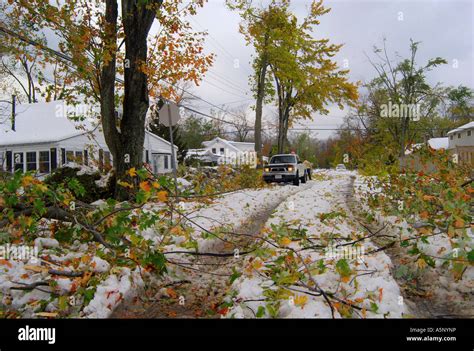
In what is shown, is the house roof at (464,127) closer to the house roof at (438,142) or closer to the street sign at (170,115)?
the house roof at (438,142)

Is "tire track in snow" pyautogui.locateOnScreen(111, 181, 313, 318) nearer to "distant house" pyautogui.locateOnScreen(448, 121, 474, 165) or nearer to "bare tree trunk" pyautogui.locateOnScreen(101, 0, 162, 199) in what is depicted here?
"distant house" pyautogui.locateOnScreen(448, 121, 474, 165)

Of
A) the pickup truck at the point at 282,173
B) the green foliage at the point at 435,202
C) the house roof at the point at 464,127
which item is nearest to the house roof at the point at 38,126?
the pickup truck at the point at 282,173

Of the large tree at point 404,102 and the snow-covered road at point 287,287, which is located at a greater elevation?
the large tree at point 404,102

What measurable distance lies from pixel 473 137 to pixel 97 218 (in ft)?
27.5

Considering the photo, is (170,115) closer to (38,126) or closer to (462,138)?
(462,138)

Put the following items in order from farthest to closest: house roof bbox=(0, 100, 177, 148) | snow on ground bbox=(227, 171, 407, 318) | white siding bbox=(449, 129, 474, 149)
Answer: house roof bbox=(0, 100, 177, 148) → white siding bbox=(449, 129, 474, 149) → snow on ground bbox=(227, 171, 407, 318)

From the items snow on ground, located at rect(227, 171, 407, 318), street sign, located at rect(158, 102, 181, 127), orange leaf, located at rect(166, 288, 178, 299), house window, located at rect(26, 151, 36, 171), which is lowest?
orange leaf, located at rect(166, 288, 178, 299)

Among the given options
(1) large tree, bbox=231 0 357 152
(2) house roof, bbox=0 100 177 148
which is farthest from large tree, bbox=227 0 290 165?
(2) house roof, bbox=0 100 177 148

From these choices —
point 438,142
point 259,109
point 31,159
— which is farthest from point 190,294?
point 259,109

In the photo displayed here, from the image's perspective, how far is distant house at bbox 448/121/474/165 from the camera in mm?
7118

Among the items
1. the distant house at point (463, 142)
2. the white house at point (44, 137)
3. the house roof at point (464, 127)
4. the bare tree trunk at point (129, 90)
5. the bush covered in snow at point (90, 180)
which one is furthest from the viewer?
the white house at point (44, 137)

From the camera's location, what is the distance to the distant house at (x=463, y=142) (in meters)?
7.12
